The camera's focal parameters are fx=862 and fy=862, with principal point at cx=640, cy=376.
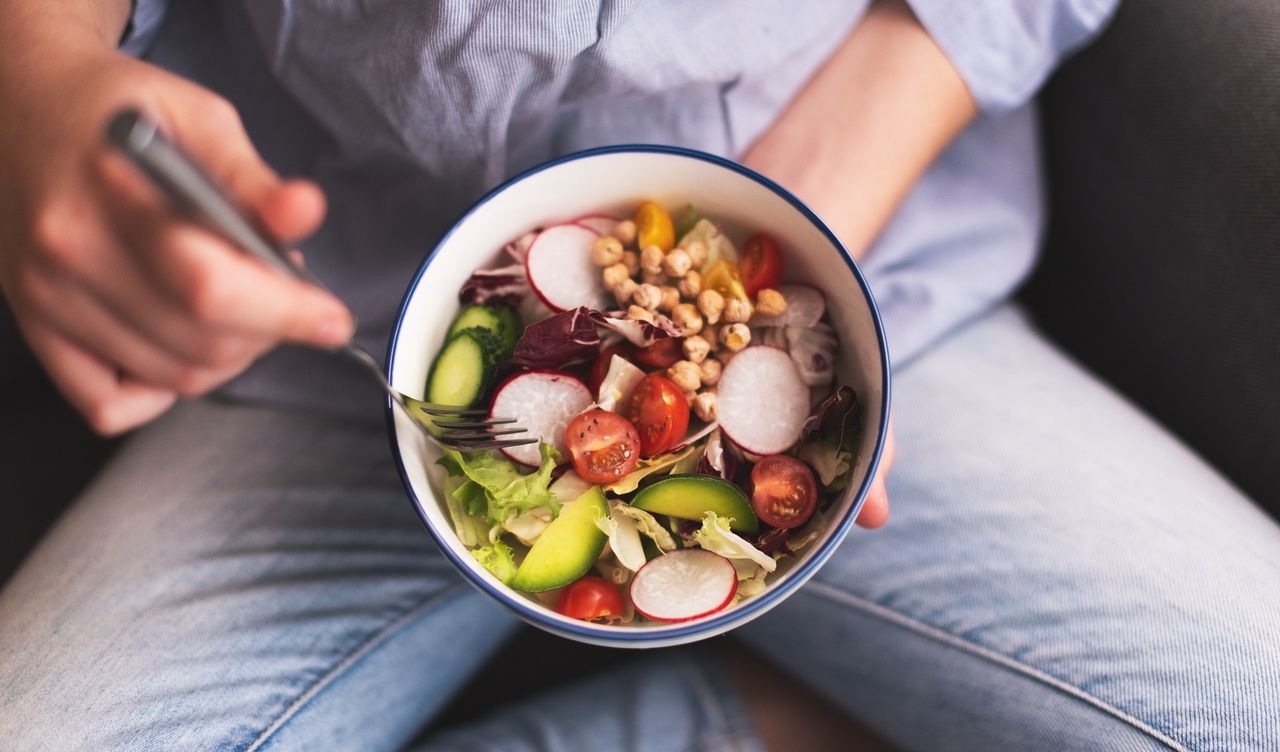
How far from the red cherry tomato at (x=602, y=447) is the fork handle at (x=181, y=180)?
1.10ft

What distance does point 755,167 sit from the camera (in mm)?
1142

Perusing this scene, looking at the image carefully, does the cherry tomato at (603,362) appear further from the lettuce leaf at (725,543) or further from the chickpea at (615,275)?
the lettuce leaf at (725,543)

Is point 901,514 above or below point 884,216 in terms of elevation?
below

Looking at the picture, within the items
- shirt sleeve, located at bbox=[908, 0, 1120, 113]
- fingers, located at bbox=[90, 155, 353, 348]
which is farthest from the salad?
shirt sleeve, located at bbox=[908, 0, 1120, 113]

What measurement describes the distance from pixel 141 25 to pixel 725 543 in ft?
3.11

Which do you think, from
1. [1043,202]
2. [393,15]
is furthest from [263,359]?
[1043,202]

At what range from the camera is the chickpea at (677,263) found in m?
0.93

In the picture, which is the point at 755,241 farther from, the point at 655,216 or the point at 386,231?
the point at 386,231

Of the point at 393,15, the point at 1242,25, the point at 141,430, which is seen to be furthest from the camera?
the point at 141,430

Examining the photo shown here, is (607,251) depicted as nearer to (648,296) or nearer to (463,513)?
(648,296)

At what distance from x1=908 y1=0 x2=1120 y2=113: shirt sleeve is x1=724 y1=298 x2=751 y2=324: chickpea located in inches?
19.1

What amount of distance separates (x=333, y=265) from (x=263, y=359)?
6.6 inches

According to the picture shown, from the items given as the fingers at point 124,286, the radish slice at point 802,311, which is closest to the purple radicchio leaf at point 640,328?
the radish slice at point 802,311

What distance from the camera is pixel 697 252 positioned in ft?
3.16
